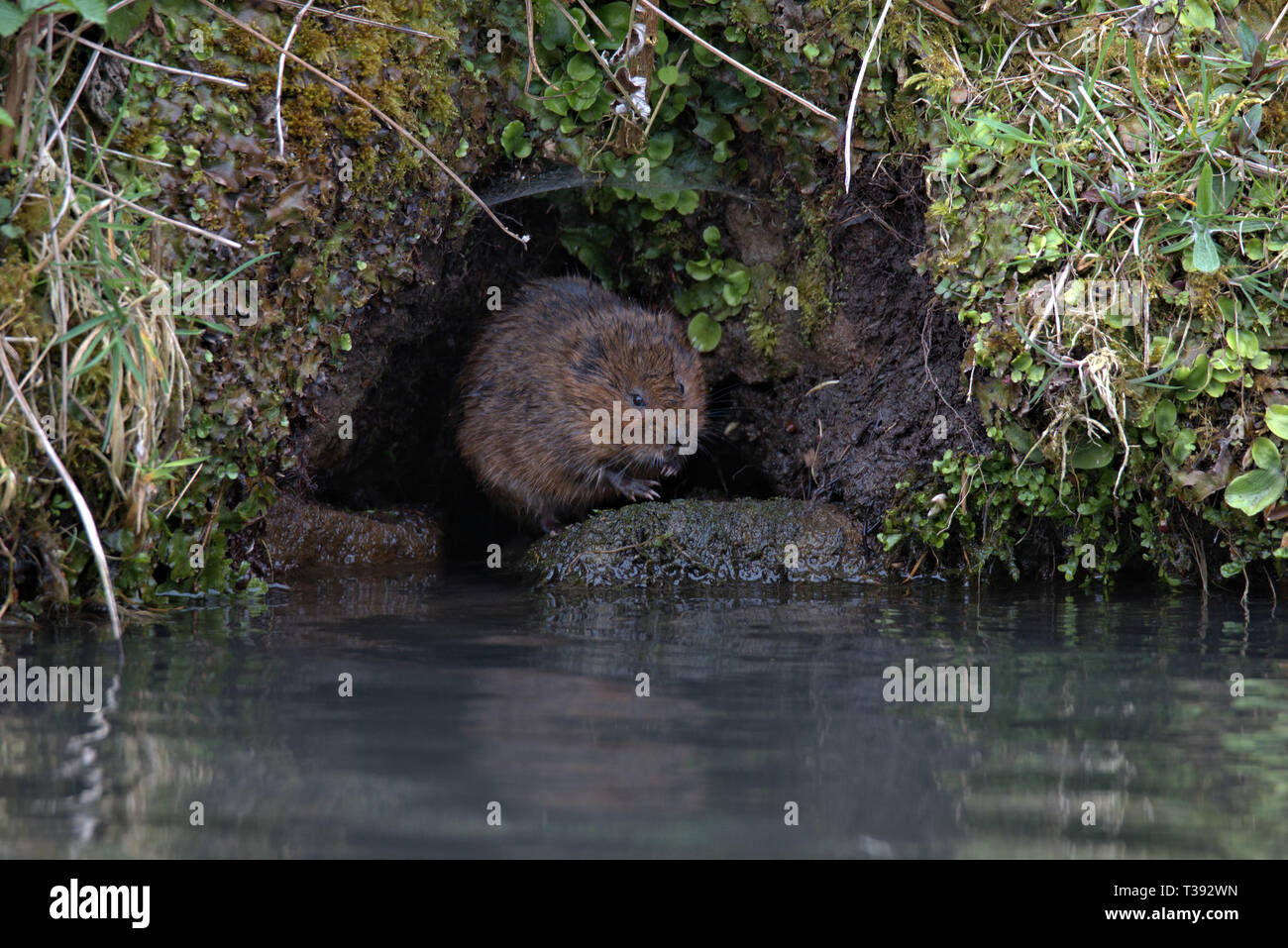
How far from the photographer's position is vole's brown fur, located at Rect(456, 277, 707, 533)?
224 inches

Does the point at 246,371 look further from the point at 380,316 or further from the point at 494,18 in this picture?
the point at 494,18

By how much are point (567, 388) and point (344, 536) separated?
47.6 inches

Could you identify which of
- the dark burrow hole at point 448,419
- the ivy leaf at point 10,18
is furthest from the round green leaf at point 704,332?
the ivy leaf at point 10,18

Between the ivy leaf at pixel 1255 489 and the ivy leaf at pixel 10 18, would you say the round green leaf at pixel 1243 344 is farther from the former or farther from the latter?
the ivy leaf at pixel 10 18

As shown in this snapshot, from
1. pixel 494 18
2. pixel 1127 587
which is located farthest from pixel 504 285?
pixel 1127 587

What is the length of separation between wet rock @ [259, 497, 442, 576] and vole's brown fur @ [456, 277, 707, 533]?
1.45 ft

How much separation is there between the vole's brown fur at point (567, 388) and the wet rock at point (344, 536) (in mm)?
443

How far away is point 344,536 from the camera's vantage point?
557 cm

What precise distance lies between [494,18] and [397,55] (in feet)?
1.50

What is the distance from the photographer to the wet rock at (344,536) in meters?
5.24

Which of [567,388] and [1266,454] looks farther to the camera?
[567,388]

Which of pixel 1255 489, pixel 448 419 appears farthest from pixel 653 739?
pixel 448 419

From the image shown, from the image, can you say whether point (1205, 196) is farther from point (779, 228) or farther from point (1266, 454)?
point (779, 228)

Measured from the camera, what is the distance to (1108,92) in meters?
4.28
